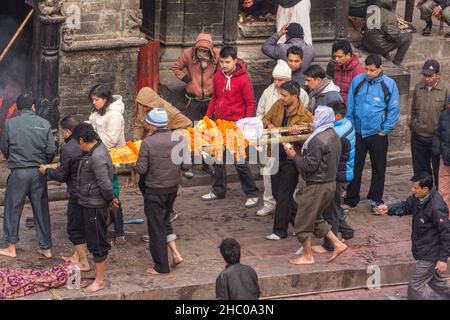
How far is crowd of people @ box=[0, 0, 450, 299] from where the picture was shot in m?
13.0

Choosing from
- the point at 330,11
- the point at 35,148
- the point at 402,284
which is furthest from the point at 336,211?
the point at 330,11

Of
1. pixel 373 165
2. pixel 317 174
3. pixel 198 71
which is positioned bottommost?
pixel 373 165

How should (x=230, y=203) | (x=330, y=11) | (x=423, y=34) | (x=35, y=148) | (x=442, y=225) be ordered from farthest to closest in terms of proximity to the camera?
(x=423, y=34) → (x=330, y=11) → (x=230, y=203) → (x=35, y=148) → (x=442, y=225)

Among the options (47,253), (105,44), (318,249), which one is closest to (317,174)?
(318,249)

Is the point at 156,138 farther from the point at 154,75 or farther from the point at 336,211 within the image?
the point at 154,75

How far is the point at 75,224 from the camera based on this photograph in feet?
44.0

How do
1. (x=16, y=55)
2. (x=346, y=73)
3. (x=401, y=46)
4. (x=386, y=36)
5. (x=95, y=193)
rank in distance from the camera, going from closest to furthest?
(x=95, y=193)
(x=346, y=73)
(x=16, y=55)
(x=386, y=36)
(x=401, y=46)

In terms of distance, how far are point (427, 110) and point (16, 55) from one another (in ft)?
17.6

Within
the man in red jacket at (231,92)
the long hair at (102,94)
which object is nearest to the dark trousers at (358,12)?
the man in red jacket at (231,92)

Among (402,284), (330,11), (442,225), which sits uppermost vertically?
(330,11)

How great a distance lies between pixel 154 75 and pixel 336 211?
3836 millimetres

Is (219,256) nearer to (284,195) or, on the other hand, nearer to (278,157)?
(284,195)

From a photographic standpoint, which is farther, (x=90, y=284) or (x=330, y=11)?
(x=330, y=11)

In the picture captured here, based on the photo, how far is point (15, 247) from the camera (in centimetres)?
1412
